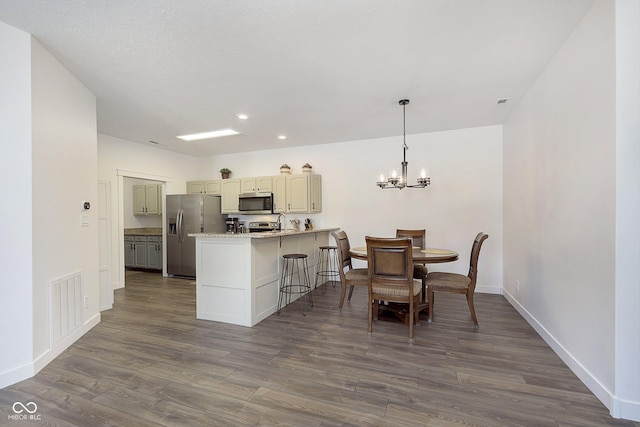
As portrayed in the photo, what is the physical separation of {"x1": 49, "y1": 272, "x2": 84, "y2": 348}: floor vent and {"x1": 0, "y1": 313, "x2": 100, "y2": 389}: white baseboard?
0.05 m

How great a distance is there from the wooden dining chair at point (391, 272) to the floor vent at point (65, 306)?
9.32 feet

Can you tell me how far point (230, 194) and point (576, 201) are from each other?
539 centimetres

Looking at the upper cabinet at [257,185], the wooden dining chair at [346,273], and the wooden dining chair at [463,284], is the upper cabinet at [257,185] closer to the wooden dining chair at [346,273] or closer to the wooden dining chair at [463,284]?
the wooden dining chair at [346,273]

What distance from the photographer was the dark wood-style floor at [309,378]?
1.72m

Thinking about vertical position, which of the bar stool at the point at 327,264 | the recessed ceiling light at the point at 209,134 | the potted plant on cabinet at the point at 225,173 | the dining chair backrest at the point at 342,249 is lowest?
the bar stool at the point at 327,264

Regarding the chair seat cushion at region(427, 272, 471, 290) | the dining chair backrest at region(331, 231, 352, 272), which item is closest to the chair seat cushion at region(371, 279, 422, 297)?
the chair seat cushion at region(427, 272, 471, 290)

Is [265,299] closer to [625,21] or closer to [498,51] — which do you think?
[498,51]

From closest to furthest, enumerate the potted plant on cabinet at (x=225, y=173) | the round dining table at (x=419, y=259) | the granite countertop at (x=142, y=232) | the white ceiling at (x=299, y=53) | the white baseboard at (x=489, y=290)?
the white ceiling at (x=299, y=53)
the round dining table at (x=419, y=259)
the white baseboard at (x=489, y=290)
the potted plant on cabinet at (x=225, y=173)
the granite countertop at (x=142, y=232)

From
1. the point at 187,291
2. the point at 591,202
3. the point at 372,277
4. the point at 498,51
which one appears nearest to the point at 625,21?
the point at 498,51

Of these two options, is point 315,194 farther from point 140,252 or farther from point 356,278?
point 140,252

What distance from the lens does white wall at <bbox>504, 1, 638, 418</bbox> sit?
5.82 ft

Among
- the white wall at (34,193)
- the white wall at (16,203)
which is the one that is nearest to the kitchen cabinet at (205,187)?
the white wall at (34,193)

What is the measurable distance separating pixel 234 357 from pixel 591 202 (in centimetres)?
294

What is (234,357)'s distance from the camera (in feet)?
8.06
